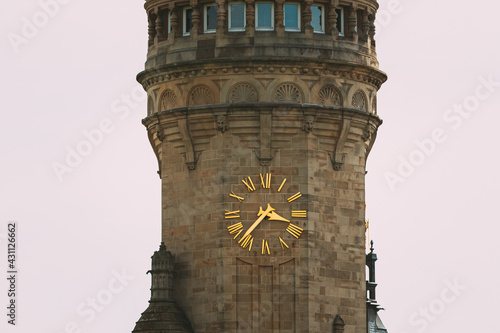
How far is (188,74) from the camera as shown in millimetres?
86375

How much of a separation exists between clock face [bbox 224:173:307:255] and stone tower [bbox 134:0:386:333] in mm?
37

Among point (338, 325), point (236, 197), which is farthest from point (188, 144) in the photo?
point (338, 325)

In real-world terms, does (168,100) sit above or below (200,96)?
above

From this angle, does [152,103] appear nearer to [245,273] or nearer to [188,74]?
[188,74]

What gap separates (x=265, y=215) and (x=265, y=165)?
1893mm

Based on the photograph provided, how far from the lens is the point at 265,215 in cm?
8488

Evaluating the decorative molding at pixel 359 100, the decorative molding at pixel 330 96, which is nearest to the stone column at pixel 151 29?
the decorative molding at pixel 330 96

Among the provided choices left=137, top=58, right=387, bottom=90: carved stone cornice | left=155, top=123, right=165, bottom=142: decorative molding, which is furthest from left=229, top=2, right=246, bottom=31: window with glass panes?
left=155, top=123, right=165, bottom=142: decorative molding

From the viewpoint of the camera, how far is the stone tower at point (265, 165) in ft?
278

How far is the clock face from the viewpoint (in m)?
84.9

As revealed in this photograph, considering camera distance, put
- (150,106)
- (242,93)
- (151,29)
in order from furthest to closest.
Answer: (151,29), (150,106), (242,93)

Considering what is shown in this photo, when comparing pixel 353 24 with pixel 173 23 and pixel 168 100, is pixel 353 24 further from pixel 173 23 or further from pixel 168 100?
pixel 168 100

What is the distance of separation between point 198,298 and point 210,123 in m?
6.52

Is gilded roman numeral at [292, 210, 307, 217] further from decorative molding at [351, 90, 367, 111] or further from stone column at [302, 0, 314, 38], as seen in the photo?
stone column at [302, 0, 314, 38]
